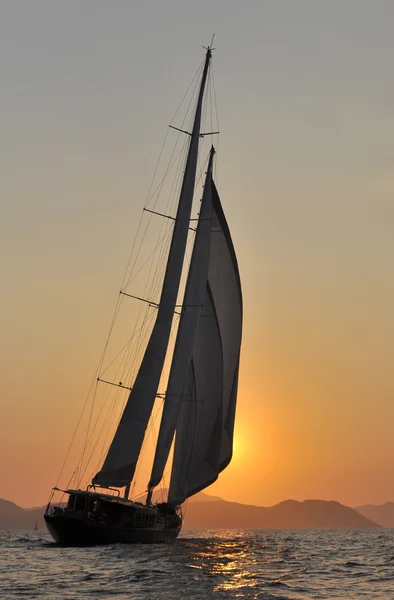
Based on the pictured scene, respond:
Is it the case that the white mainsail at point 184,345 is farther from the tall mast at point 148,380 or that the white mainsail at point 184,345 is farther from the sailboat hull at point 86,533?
the sailboat hull at point 86,533

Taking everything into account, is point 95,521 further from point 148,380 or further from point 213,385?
point 213,385

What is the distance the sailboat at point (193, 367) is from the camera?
55.9m

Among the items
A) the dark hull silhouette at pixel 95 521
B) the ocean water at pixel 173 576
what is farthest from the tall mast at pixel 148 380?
the ocean water at pixel 173 576

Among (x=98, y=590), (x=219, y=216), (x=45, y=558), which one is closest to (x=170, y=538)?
(x=45, y=558)

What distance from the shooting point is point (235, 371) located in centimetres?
5925

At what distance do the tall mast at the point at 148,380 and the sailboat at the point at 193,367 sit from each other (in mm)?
64

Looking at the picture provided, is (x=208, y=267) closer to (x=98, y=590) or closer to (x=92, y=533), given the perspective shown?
(x=92, y=533)

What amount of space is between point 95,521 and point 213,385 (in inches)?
505

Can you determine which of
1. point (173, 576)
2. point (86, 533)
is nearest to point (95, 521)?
point (86, 533)

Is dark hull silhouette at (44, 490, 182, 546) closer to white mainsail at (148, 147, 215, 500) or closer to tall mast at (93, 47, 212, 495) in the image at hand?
tall mast at (93, 47, 212, 495)

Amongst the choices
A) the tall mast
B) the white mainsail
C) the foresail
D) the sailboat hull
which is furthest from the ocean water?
the white mainsail

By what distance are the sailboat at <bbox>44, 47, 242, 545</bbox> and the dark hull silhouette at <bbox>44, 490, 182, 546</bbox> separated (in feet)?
8.18

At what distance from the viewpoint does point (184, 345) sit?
57406mm

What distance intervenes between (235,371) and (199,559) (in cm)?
1556
